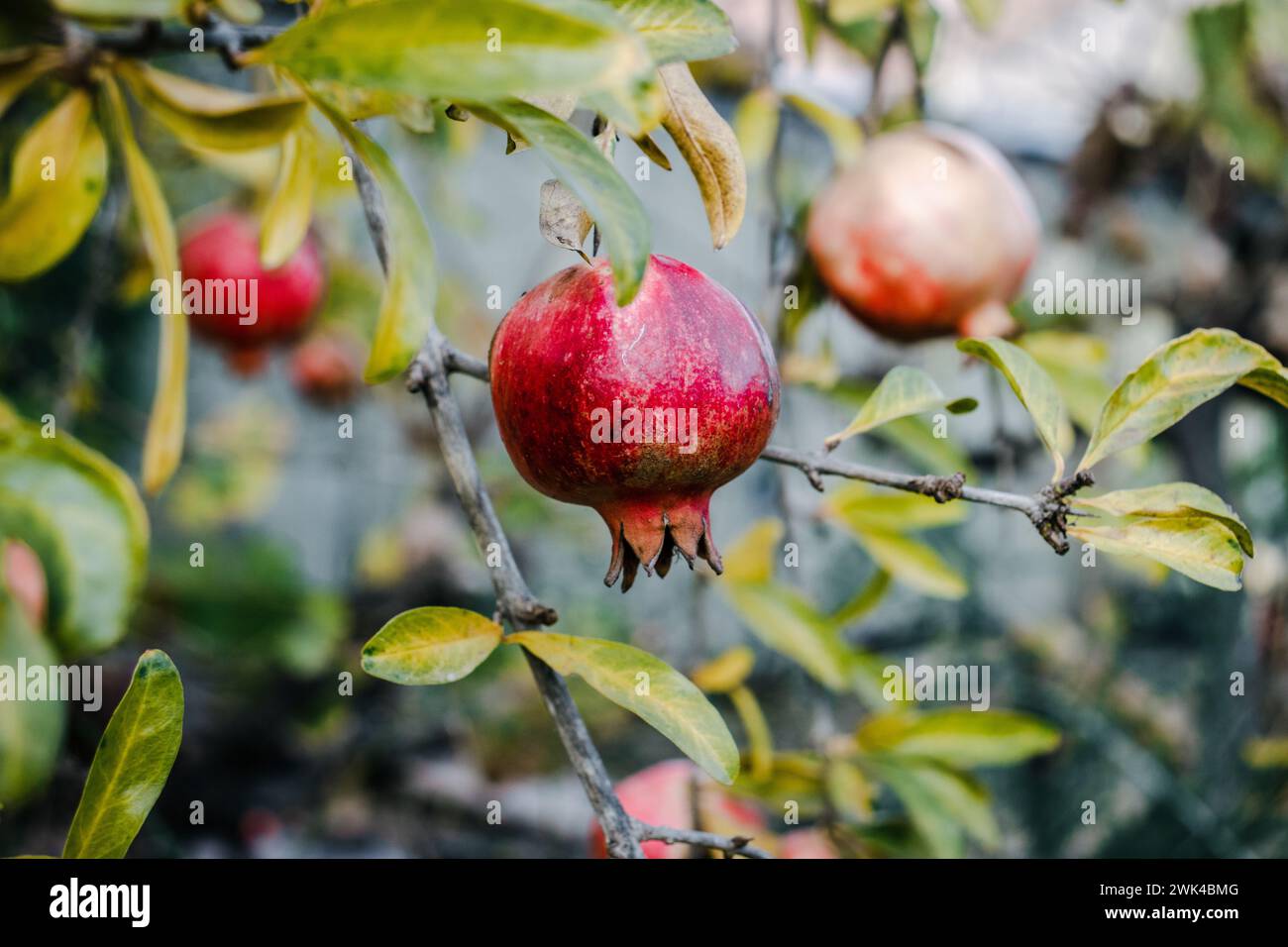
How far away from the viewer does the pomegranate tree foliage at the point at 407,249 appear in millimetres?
341

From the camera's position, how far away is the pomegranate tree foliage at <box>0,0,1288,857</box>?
34cm

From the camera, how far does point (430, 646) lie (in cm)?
47

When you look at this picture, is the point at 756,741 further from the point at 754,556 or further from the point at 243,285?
the point at 243,285

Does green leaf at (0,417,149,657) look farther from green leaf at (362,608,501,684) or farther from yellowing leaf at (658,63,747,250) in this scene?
yellowing leaf at (658,63,747,250)

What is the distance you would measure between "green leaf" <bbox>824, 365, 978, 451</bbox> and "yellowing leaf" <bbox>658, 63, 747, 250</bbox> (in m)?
0.12

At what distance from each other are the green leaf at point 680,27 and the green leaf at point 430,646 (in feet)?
0.82

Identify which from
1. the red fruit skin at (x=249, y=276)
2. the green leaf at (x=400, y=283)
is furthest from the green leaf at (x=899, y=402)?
the red fruit skin at (x=249, y=276)

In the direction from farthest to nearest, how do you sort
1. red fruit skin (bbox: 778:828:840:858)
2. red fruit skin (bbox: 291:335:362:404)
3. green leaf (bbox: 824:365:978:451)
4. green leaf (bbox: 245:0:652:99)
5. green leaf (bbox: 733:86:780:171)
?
red fruit skin (bbox: 291:335:362:404) → green leaf (bbox: 733:86:780:171) → red fruit skin (bbox: 778:828:840:858) → green leaf (bbox: 824:365:978:451) → green leaf (bbox: 245:0:652:99)

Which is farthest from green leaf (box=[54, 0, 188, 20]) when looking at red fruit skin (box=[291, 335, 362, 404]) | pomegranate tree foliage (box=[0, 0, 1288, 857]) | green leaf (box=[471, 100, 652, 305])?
red fruit skin (box=[291, 335, 362, 404])

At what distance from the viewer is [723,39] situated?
41cm

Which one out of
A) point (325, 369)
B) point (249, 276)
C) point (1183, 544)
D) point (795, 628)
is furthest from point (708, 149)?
point (325, 369)

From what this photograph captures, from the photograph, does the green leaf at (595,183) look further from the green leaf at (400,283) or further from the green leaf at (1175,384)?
the green leaf at (1175,384)

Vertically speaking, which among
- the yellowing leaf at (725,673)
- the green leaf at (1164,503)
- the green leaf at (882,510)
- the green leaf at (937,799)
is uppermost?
the green leaf at (882,510)

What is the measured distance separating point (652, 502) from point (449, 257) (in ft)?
5.46
